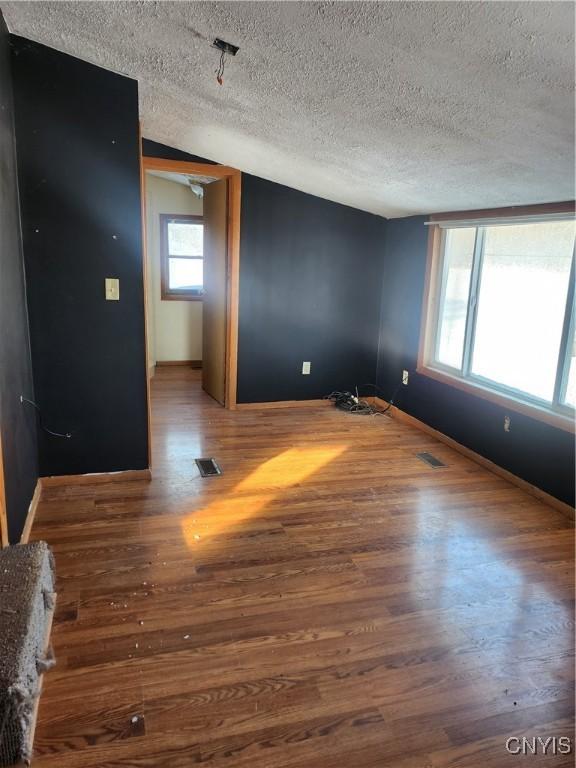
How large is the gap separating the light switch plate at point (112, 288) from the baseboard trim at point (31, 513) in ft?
3.73

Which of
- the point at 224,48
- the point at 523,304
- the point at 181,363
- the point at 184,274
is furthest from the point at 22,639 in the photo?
the point at 184,274

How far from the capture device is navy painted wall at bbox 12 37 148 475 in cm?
277

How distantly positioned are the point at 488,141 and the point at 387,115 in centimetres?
47

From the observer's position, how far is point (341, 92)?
2.29m

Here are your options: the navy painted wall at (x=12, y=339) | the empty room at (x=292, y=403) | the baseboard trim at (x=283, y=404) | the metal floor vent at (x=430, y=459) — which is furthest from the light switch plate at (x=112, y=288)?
the metal floor vent at (x=430, y=459)

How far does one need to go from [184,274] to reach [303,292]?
223 cm

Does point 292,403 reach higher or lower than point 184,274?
lower

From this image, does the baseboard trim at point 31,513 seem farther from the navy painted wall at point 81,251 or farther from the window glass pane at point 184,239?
the window glass pane at point 184,239

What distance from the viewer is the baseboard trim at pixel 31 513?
2549 mm

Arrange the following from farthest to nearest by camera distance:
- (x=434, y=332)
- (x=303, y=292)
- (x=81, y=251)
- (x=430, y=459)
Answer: (x=303, y=292) < (x=434, y=332) < (x=430, y=459) < (x=81, y=251)

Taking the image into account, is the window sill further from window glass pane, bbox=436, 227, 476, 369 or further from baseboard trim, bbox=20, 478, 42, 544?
baseboard trim, bbox=20, 478, 42, 544

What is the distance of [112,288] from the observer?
3.06m

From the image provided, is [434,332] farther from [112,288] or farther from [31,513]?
[31,513]

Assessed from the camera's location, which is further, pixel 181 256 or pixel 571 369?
pixel 181 256
